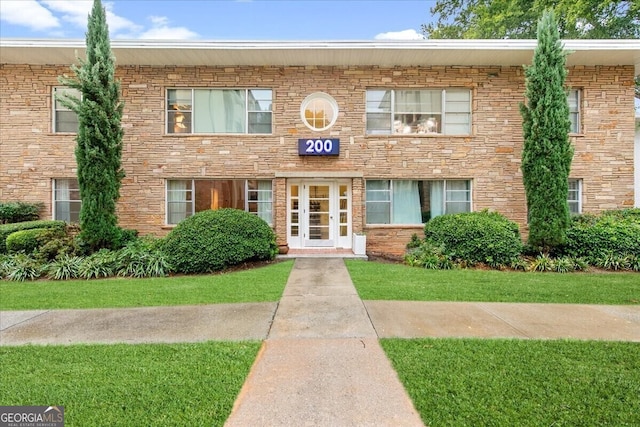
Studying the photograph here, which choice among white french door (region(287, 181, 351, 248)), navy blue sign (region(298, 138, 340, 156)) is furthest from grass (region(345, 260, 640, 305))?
navy blue sign (region(298, 138, 340, 156))

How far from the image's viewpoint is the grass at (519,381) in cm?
241

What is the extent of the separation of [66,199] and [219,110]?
551cm

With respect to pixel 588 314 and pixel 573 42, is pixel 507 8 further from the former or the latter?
pixel 588 314

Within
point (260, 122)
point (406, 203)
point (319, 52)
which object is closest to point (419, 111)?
point (406, 203)

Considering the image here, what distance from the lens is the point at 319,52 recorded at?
988 cm

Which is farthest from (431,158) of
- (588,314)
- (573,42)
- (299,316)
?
(299,316)

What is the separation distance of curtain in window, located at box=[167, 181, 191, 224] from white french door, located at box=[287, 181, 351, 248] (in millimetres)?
3291

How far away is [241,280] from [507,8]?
18348 mm

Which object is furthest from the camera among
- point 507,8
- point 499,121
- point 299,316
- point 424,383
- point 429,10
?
point 429,10

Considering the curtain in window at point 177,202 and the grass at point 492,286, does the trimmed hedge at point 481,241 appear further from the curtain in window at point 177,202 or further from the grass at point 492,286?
the curtain in window at point 177,202

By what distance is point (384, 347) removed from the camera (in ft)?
11.8

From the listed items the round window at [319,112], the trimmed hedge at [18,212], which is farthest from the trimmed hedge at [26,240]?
the round window at [319,112]

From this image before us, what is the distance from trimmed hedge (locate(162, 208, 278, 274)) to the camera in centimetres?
794

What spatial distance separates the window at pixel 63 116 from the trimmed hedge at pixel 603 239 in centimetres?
1483
